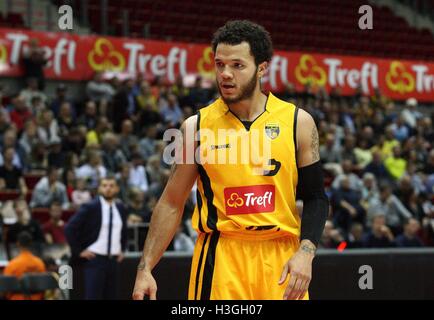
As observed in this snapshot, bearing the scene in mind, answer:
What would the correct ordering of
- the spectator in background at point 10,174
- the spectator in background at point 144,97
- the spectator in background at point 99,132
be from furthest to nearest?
the spectator in background at point 144,97 < the spectator in background at point 99,132 < the spectator in background at point 10,174

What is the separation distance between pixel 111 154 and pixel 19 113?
1612 millimetres

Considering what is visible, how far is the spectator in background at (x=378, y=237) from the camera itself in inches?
571

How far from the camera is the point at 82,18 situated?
20.1 meters

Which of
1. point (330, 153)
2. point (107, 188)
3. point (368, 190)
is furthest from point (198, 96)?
point (107, 188)

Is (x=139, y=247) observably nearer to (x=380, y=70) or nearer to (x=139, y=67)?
(x=139, y=67)

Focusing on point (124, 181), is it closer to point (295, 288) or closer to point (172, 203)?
point (172, 203)

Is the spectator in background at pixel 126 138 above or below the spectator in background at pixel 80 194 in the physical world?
above

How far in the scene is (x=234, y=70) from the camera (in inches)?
194

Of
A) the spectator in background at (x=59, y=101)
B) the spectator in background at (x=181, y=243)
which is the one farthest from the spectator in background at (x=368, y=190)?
the spectator in background at (x=59, y=101)

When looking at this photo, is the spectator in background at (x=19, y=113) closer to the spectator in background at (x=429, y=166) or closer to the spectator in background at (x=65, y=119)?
the spectator in background at (x=65, y=119)

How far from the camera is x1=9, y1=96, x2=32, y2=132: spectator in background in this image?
15.8m

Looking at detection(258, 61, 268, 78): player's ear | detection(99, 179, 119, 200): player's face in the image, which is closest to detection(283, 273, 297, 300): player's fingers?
detection(258, 61, 268, 78): player's ear

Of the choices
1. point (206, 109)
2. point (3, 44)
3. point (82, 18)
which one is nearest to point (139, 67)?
point (82, 18)

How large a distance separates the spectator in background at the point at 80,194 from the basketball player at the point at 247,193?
9.27 m
